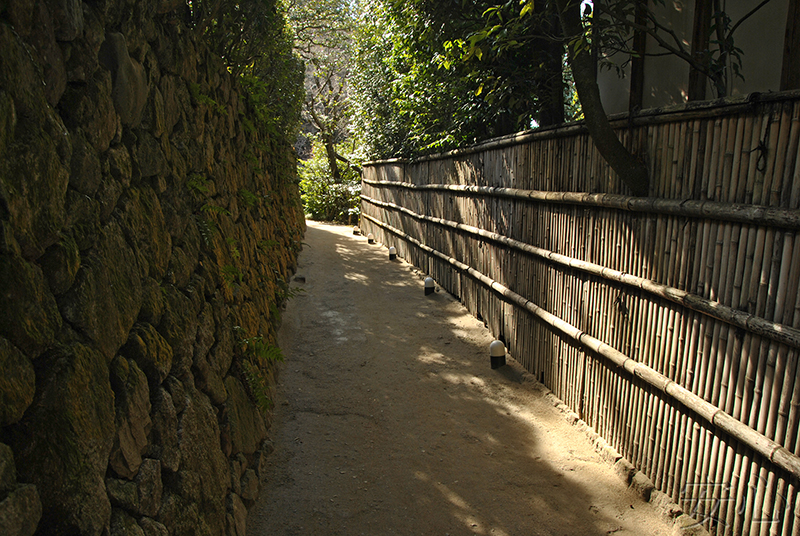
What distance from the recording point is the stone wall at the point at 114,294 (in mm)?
1615

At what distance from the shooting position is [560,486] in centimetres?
388

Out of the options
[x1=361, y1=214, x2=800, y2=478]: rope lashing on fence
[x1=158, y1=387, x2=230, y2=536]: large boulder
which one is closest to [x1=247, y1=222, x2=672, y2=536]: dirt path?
[x1=158, y1=387, x2=230, y2=536]: large boulder

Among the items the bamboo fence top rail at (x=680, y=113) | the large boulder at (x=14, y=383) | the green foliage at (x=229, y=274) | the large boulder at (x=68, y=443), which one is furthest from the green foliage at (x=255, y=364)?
the bamboo fence top rail at (x=680, y=113)

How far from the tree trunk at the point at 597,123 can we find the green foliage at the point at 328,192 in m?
16.0

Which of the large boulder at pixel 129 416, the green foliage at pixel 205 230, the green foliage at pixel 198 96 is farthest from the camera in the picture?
the green foliage at pixel 198 96

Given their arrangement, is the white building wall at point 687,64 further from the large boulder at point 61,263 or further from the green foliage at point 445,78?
the large boulder at point 61,263

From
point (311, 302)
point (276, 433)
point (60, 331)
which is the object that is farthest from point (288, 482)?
point (311, 302)

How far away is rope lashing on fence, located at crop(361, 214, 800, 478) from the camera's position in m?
2.59

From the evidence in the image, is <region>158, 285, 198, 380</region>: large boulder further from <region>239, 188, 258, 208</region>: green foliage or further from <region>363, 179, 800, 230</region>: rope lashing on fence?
<region>363, 179, 800, 230</region>: rope lashing on fence

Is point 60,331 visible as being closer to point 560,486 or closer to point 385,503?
point 385,503

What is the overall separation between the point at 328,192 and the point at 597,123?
17.7m

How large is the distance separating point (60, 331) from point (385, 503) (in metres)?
2.43

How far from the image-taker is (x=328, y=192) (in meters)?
20.9

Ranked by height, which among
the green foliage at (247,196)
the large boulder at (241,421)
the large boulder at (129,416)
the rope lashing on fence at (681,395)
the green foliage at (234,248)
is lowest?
the large boulder at (241,421)
